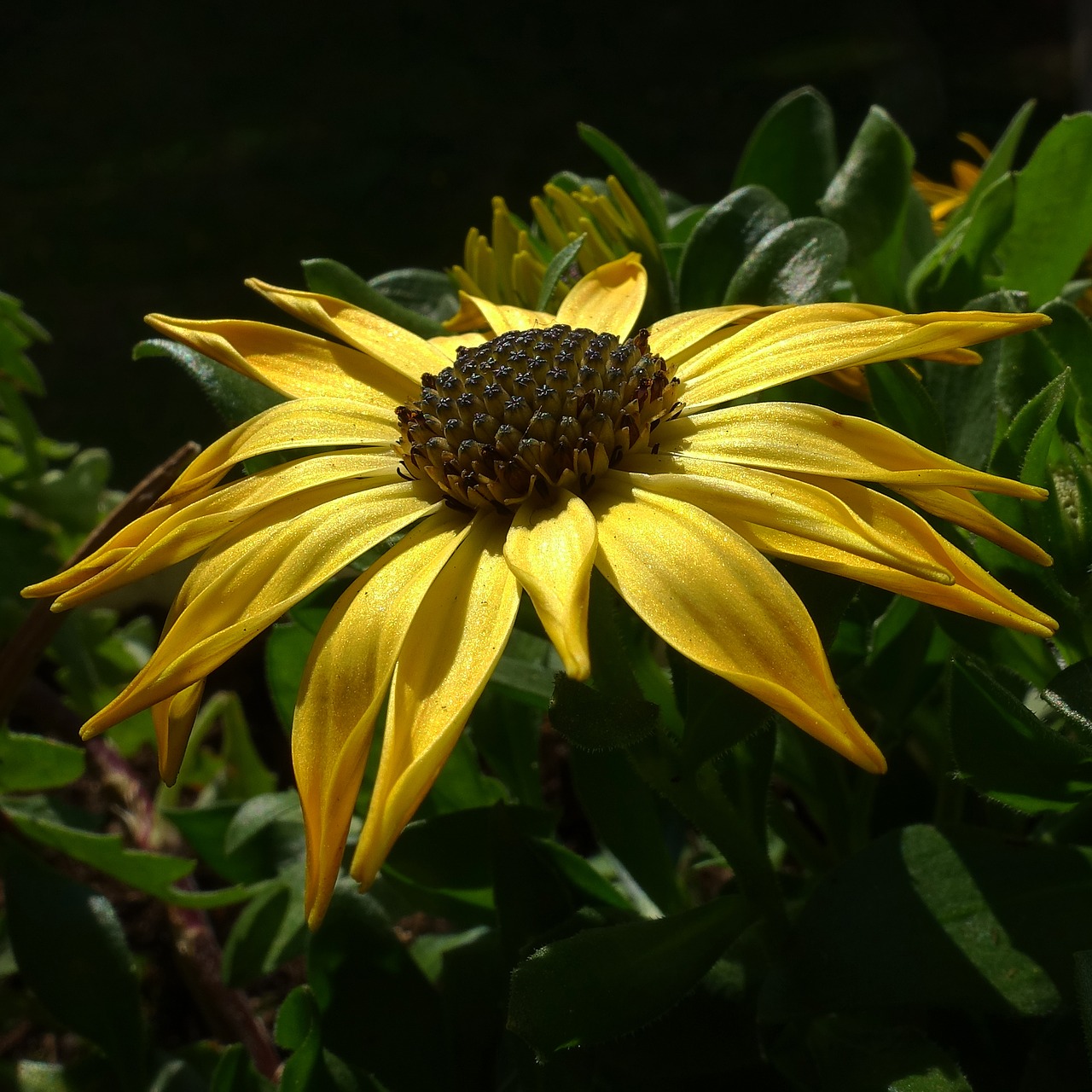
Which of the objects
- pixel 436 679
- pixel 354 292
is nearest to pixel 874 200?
pixel 354 292

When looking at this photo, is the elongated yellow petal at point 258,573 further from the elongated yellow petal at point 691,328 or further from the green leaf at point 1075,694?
the green leaf at point 1075,694

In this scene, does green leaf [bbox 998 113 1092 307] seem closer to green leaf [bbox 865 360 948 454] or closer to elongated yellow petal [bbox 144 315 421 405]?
green leaf [bbox 865 360 948 454]

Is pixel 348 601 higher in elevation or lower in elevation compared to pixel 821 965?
higher

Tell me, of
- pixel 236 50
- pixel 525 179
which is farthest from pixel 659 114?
pixel 236 50

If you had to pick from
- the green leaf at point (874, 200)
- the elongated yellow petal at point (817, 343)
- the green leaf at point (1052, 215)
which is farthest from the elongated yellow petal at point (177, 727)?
the green leaf at point (1052, 215)

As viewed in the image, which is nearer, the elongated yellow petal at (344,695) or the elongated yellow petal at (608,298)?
the elongated yellow petal at (344,695)

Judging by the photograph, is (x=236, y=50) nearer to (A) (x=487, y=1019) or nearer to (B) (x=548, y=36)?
(B) (x=548, y=36)
